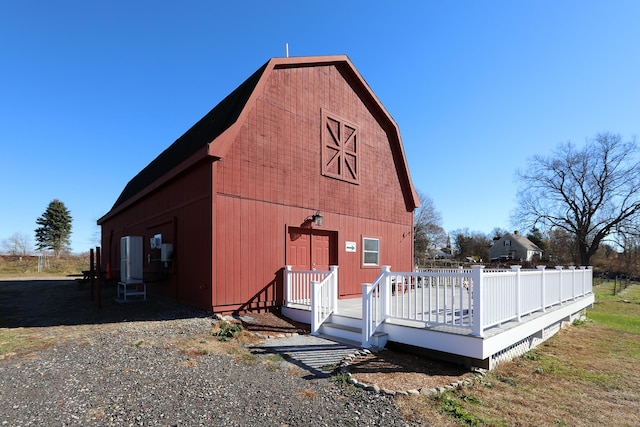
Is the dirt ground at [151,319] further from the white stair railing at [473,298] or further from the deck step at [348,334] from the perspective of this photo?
the white stair railing at [473,298]

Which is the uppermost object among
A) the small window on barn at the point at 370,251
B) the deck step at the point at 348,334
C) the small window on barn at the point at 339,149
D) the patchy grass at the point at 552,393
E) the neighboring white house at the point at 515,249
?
the small window on barn at the point at 339,149

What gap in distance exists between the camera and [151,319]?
7.12m

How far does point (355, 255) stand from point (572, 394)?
6.52 m

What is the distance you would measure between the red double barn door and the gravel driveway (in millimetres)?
3391

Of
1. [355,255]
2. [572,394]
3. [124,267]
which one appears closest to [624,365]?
[572,394]

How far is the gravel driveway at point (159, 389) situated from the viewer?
331cm

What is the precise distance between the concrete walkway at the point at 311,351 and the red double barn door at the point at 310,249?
2.79m

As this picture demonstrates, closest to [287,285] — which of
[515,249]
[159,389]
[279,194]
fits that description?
[279,194]

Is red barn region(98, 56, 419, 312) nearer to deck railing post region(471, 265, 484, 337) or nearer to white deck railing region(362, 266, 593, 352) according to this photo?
white deck railing region(362, 266, 593, 352)

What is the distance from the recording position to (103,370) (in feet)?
14.4

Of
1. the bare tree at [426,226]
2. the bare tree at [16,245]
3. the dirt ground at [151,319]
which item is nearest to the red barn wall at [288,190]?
the dirt ground at [151,319]

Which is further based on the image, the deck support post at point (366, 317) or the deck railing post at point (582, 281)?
the deck railing post at point (582, 281)

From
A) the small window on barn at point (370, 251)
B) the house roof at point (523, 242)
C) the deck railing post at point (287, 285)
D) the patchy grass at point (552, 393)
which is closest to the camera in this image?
the patchy grass at point (552, 393)

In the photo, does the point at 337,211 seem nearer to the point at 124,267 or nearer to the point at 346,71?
the point at 346,71
